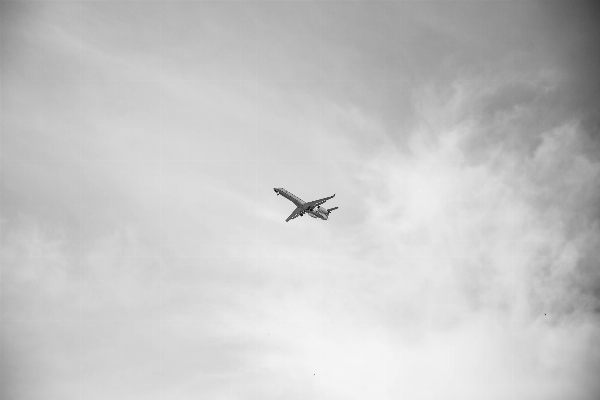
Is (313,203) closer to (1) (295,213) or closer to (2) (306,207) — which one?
(2) (306,207)

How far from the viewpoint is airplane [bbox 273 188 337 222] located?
159375 millimetres

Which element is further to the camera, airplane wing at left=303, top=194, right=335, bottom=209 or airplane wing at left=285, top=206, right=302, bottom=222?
airplane wing at left=285, top=206, right=302, bottom=222

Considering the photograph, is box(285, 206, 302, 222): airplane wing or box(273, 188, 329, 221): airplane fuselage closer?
box(273, 188, 329, 221): airplane fuselage

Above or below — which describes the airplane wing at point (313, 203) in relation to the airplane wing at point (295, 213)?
above

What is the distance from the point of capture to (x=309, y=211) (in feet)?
550

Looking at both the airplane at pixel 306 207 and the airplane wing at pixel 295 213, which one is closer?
the airplane at pixel 306 207

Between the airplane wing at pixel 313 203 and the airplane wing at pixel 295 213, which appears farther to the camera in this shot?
the airplane wing at pixel 295 213

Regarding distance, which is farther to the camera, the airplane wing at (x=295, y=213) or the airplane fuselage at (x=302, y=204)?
the airplane wing at (x=295, y=213)

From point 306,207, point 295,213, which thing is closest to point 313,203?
point 306,207

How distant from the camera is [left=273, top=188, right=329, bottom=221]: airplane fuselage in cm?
15818

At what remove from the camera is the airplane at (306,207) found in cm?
15938

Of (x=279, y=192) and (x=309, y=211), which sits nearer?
(x=279, y=192)

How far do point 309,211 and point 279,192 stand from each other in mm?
17494

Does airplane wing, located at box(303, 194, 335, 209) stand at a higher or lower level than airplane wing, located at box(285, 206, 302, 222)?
higher
